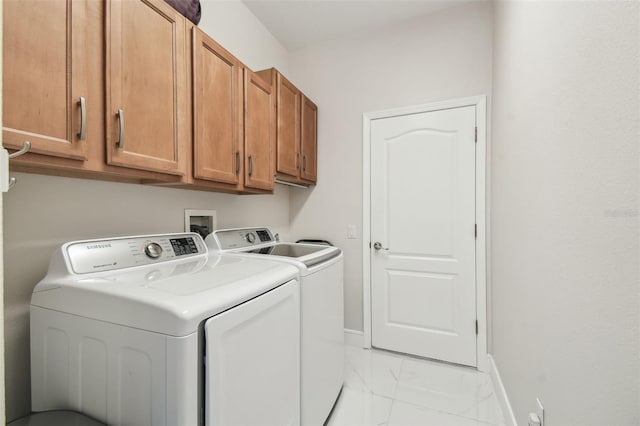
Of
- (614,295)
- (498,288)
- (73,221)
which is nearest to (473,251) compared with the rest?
(498,288)

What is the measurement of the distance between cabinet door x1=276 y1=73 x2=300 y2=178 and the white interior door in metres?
0.72

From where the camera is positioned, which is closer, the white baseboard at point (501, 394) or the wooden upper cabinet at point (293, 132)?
the white baseboard at point (501, 394)

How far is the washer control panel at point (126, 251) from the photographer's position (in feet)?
3.22

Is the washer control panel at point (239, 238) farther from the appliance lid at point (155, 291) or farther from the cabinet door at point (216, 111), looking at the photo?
the appliance lid at point (155, 291)

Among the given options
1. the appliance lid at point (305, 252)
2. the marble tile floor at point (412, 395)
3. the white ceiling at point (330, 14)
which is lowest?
the marble tile floor at point (412, 395)

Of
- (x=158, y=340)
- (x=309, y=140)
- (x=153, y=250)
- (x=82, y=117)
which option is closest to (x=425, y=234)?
(x=309, y=140)

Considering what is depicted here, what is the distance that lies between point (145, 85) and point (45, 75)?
12.4 inches

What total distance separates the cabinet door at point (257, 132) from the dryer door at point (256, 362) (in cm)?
82

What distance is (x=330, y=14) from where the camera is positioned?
91.7 inches

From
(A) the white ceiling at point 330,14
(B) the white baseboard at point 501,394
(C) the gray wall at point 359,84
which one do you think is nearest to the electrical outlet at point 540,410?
(B) the white baseboard at point 501,394

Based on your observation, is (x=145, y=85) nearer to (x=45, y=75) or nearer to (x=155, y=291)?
(x=45, y=75)

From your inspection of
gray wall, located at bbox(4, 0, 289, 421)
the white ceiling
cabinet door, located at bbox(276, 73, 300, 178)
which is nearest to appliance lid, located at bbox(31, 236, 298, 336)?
gray wall, located at bbox(4, 0, 289, 421)

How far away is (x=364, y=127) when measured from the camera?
2.54 meters

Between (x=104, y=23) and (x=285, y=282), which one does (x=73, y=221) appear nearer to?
(x=104, y=23)
